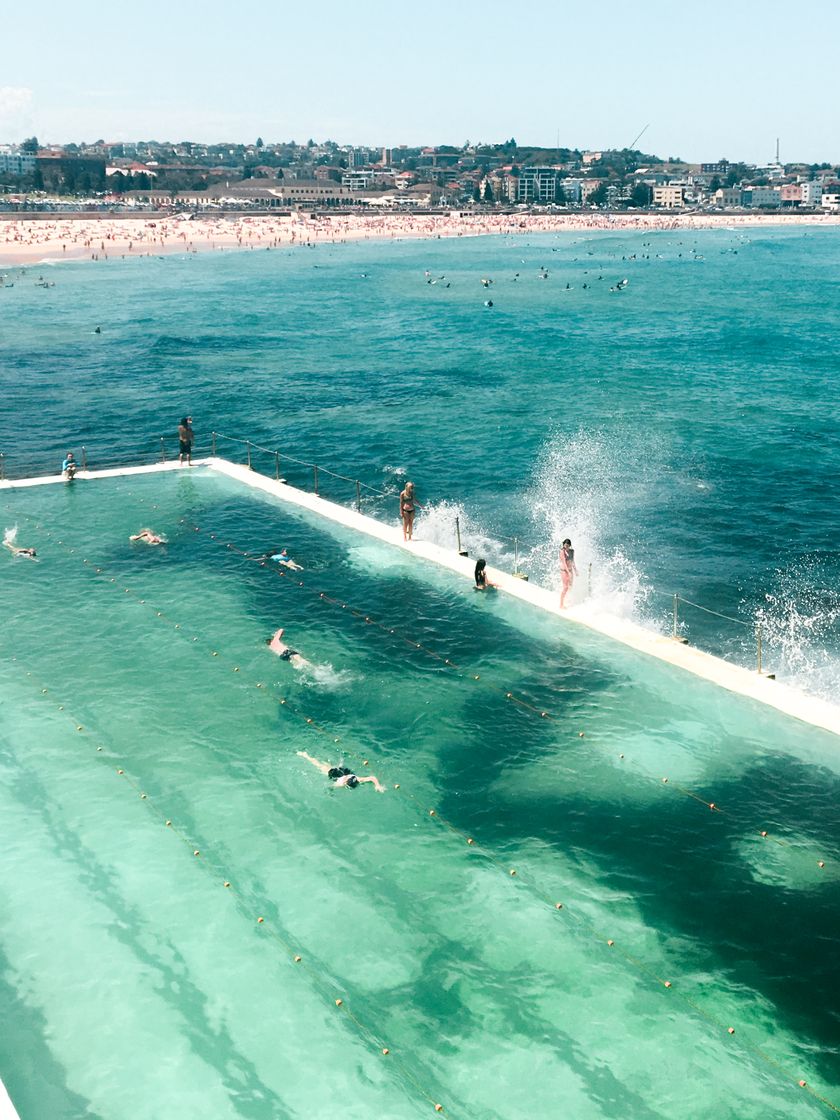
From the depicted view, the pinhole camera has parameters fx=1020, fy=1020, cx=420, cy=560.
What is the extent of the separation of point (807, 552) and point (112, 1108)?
97.7 feet

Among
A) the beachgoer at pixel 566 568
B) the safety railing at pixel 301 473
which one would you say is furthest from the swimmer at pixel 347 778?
the safety railing at pixel 301 473

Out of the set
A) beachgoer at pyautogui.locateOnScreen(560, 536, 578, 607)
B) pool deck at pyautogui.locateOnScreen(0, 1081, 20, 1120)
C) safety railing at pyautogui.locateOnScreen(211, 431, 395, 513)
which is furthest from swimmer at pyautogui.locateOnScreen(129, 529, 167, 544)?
pool deck at pyautogui.locateOnScreen(0, 1081, 20, 1120)

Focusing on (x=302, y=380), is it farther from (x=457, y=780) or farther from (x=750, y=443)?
(x=457, y=780)

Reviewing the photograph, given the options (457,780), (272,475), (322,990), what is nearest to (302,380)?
(272,475)

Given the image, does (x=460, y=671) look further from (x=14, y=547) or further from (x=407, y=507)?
(x=14, y=547)

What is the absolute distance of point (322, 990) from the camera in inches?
539

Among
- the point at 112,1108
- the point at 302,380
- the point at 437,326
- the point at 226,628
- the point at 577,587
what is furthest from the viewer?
the point at 437,326

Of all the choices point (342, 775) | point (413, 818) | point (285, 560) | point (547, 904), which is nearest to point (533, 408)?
point (285, 560)

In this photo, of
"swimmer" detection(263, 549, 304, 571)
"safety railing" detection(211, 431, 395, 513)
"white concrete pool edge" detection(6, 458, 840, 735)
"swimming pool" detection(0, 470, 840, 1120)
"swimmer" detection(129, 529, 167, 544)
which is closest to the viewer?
"swimming pool" detection(0, 470, 840, 1120)

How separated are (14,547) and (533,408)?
36071 mm

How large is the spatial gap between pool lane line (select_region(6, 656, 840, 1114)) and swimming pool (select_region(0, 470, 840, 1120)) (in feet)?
0.15

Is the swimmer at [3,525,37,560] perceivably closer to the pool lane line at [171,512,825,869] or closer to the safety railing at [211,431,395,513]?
the pool lane line at [171,512,825,869]

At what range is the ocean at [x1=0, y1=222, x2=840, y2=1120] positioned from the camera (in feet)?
41.6

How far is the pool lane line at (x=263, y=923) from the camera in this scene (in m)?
12.6
